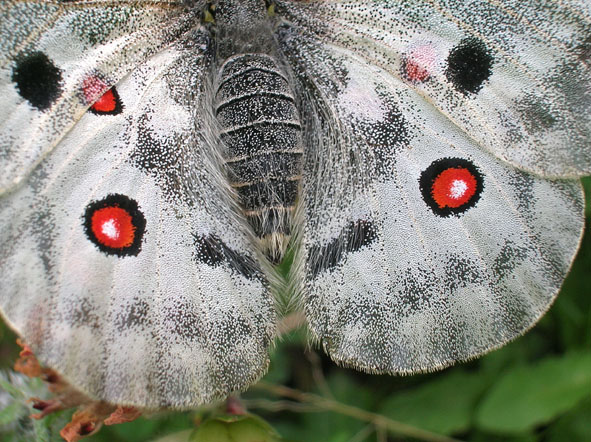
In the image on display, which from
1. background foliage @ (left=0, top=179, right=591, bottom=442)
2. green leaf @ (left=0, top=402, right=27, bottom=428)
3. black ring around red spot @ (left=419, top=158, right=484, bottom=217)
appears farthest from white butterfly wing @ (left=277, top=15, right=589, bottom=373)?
green leaf @ (left=0, top=402, right=27, bottom=428)

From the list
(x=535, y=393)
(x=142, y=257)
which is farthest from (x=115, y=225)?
(x=535, y=393)

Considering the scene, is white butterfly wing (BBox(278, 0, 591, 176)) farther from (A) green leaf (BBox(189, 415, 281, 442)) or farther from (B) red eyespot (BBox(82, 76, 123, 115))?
(A) green leaf (BBox(189, 415, 281, 442))

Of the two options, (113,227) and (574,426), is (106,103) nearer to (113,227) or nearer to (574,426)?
(113,227)

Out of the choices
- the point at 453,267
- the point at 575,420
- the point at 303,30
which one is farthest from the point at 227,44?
the point at 575,420

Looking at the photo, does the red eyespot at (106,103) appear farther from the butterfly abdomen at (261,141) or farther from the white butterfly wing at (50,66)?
the butterfly abdomen at (261,141)

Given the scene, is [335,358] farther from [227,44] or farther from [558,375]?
[227,44]

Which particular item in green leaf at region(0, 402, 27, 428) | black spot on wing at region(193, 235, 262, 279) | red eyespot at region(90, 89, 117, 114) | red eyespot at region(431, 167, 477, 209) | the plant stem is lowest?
the plant stem
